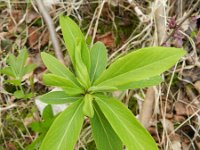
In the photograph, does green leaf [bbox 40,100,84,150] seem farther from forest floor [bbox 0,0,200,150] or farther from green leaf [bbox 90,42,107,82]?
forest floor [bbox 0,0,200,150]

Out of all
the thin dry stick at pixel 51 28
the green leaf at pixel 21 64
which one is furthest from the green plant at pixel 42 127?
the thin dry stick at pixel 51 28

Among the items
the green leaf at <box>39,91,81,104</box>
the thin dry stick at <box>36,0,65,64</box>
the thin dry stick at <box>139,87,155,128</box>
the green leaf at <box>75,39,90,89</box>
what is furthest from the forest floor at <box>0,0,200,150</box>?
the green leaf at <box>75,39,90,89</box>

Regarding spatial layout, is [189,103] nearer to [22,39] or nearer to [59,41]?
[59,41]

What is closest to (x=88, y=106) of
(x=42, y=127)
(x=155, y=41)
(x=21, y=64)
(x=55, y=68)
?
(x=55, y=68)

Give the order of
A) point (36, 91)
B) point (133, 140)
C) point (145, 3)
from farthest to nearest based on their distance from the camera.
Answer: point (145, 3)
point (36, 91)
point (133, 140)

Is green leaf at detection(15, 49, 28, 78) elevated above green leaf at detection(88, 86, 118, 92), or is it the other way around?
green leaf at detection(15, 49, 28, 78)

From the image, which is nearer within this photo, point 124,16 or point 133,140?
point 133,140

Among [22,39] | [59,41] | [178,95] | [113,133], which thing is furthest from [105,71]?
[22,39]
